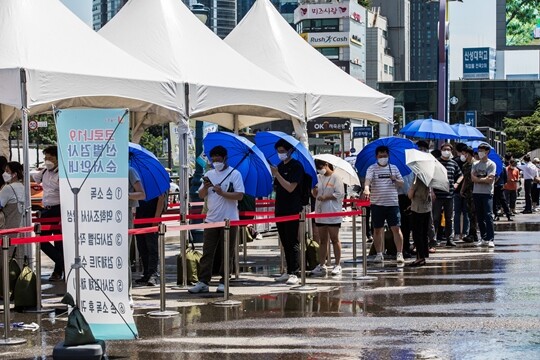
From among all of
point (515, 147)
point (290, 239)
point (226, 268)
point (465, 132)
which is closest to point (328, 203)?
point (290, 239)

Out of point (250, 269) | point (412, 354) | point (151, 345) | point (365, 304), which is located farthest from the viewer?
point (250, 269)

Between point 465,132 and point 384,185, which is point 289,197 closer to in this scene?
point 384,185

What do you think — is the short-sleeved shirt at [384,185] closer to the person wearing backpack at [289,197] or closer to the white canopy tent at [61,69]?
the person wearing backpack at [289,197]

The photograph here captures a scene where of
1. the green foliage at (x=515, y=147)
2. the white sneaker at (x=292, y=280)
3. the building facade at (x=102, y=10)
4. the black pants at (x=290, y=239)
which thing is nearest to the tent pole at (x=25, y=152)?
the black pants at (x=290, y=239)

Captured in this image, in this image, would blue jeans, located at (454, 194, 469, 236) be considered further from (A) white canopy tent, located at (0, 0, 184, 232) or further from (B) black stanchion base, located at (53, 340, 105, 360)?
(B) black stanchion base, located at (53, 340, 105, 360)

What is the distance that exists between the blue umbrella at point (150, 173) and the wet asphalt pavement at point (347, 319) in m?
1.40

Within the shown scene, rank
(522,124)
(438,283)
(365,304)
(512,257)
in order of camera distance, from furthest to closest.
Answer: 1. (522,124)
2. (512,257)
3. (438,283)
4. (365,304)

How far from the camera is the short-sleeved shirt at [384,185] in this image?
60.0 ft

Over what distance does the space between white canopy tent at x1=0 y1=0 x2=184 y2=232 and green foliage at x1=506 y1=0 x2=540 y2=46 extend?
7110 centimetres

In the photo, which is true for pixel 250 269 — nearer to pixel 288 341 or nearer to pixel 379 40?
pixel 288 341

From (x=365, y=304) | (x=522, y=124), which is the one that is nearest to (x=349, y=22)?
(x=522, y=124)

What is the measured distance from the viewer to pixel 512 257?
2050 cm

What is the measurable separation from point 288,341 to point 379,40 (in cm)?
18465

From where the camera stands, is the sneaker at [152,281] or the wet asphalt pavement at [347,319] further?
the sneaker at [152,281]
